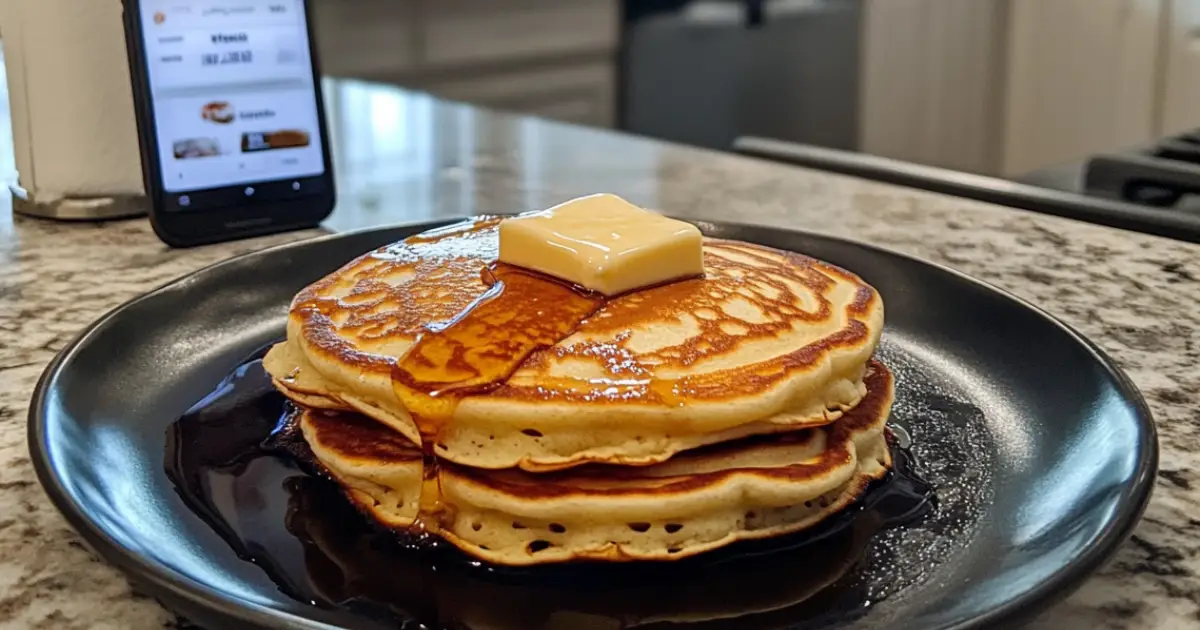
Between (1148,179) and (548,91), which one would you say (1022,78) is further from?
(1148,179)

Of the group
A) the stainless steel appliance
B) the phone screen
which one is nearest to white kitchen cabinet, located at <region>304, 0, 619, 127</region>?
the stainless steel appliance

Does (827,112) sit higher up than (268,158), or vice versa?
(268,158)

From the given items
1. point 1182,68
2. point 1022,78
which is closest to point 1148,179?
point 1182,68

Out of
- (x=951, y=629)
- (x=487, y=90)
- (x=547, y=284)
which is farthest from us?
(x=487, y=90)

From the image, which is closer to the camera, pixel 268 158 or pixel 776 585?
pixel 776 585

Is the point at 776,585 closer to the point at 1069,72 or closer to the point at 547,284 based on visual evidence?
the point at 547,284

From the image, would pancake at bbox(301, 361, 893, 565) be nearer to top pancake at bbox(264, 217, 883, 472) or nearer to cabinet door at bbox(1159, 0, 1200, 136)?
top pancake at bbox(264, 217, 883, 472)

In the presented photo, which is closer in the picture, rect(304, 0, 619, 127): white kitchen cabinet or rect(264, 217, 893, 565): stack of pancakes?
rect(264, 217, 893, 565): stack of pancakes

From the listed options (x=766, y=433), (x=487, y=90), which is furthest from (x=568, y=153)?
(x=487, y=90)
